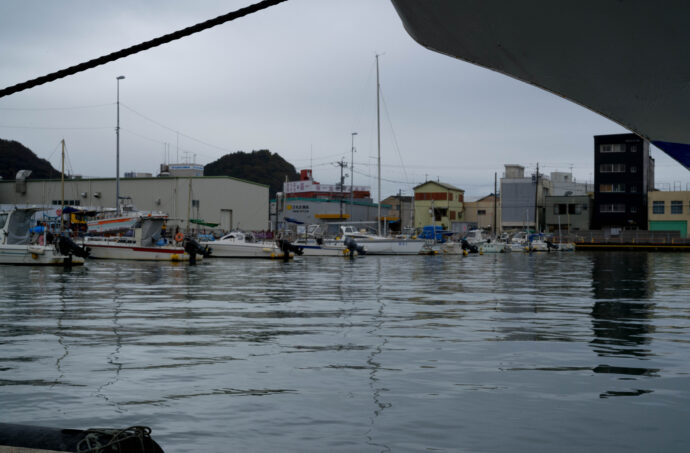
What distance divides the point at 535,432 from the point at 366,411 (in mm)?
1640

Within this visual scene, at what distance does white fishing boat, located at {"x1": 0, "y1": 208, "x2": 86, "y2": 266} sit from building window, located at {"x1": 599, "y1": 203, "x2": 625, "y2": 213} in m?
63.5

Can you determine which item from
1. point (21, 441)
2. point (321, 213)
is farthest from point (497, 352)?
point (321, 213)

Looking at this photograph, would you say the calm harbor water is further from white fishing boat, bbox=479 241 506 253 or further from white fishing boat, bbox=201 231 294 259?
white fishing boat, bbox=479 241 506 253

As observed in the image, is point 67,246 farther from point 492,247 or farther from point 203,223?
point 492,247

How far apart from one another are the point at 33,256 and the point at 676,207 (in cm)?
6764

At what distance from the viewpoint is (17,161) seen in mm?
113500

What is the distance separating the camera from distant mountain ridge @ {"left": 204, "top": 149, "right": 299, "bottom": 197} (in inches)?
5935

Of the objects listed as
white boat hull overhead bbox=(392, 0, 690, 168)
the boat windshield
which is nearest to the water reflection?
white boat hull overhead bbox=(392, 0, 690, 168)

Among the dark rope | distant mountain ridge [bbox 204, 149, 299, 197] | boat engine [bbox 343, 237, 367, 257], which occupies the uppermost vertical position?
distant mountain ridge [bbox 204, 149, 299, 197]

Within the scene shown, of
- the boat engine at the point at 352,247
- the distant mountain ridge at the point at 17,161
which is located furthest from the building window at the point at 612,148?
the distant mountain ridge at the point at 17,161

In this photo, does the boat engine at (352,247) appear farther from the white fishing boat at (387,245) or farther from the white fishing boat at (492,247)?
the white fishing boat at (492,247)

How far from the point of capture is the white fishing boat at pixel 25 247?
108 feet

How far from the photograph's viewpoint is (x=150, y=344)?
10.5m

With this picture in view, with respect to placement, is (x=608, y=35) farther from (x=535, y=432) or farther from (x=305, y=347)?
(x=305, y=347)
